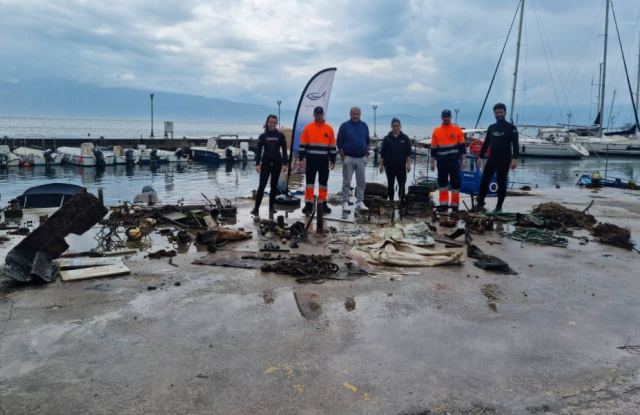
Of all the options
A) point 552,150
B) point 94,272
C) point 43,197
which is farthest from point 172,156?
point 552,150

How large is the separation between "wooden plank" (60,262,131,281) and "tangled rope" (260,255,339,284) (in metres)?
1.57

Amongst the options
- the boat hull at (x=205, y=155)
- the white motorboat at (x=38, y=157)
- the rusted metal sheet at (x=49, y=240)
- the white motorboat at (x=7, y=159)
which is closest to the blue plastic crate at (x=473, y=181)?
the rusted metal sheet at (x=49, y=240)

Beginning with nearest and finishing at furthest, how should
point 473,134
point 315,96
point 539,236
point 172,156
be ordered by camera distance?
point 539,236, point 315,96, point 172,156, point 473,134

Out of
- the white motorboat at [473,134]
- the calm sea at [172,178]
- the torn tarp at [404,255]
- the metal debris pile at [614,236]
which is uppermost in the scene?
the white motorboat at [473,134]

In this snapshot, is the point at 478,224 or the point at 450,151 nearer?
the point at 478,224

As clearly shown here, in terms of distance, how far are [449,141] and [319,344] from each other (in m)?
6.64

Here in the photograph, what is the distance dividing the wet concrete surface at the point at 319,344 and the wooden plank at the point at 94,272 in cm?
10

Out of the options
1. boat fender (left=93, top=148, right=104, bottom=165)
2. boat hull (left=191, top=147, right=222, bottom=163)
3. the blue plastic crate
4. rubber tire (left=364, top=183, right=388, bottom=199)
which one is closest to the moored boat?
rubber tire (left=364, top=183, right=388, bottom=199)

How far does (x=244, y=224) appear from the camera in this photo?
8383mm

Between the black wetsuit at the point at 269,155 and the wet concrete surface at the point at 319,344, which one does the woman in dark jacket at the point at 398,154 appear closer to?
the black wetsuit at the point at 269,155

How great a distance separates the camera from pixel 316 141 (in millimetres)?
9086

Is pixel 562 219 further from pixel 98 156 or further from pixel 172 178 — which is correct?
pixel 98 156

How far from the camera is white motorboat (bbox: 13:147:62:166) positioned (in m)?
37.8

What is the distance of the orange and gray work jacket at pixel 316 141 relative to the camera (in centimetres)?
905
